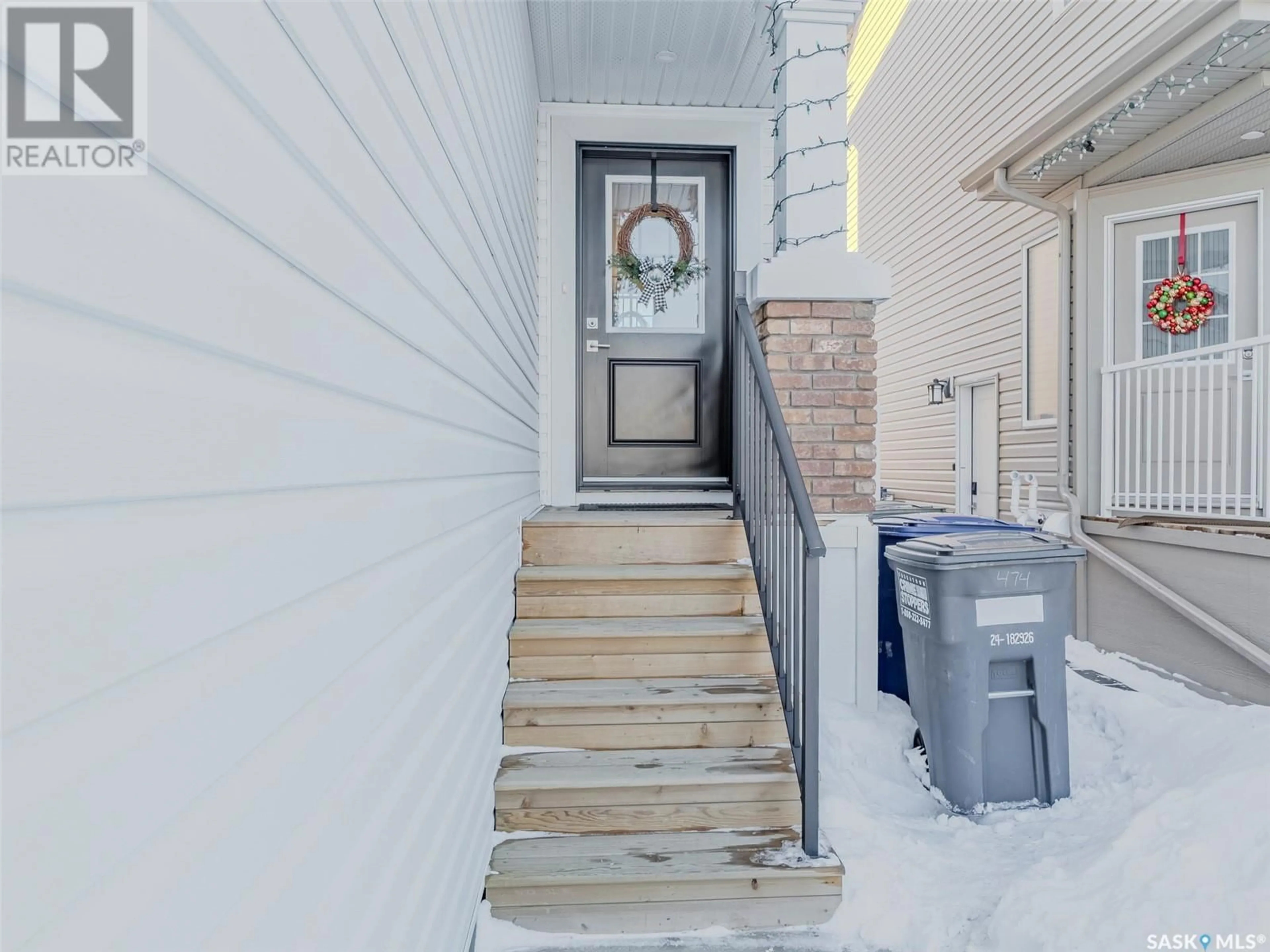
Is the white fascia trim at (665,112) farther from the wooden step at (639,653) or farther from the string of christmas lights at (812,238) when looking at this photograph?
the wooden step at (639,653)

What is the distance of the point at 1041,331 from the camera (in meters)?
5.86

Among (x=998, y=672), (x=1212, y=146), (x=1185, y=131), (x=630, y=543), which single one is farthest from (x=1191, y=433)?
(x=630, y=543)

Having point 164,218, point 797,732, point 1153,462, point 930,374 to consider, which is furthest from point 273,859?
point 930,374

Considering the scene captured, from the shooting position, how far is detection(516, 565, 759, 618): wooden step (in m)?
2.89

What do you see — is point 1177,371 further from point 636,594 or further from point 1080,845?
point 636,594

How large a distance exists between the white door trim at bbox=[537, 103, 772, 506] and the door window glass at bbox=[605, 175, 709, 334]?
0.21m

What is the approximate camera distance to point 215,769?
0.62m

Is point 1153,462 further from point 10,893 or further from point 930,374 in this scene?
point 10,893

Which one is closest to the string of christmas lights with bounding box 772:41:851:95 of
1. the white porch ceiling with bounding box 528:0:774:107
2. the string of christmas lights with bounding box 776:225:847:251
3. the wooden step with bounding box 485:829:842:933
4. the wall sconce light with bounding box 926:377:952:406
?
the white porch ceiling with bounding box 528:0:774:107

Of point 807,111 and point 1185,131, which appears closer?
point 807,111

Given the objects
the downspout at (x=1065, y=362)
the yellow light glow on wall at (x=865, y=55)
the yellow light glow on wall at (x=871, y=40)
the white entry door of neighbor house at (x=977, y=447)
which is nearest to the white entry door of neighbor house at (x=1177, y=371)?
the downspout at (x=1065, y=362)

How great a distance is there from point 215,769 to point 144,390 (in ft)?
1.06

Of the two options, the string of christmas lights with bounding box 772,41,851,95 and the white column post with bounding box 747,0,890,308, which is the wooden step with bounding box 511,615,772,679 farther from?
the string of christmas lights with bounding box 772,41,851,95

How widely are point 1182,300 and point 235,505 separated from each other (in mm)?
5749
